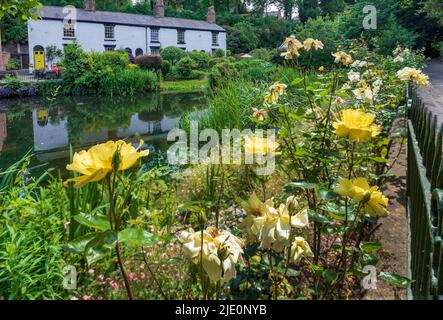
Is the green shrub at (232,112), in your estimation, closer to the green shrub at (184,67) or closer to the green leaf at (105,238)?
the green leaf at (105,238)

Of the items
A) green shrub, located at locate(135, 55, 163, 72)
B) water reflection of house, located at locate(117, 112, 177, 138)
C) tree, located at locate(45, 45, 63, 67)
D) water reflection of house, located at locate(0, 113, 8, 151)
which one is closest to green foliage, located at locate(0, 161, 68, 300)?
water reflection of house, located at locate(0, 113, 8, 151)

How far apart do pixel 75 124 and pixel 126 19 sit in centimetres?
2559

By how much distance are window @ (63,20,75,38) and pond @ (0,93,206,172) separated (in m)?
14.8

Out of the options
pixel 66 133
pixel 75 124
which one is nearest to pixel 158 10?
pixel 75 124

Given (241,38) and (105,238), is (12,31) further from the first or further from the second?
(105,238)

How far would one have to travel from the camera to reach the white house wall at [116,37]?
29594 millimetres

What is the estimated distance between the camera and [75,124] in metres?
11.7

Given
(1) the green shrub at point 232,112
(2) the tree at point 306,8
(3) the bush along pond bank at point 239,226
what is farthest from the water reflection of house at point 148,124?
(2) the tree at point 306,8

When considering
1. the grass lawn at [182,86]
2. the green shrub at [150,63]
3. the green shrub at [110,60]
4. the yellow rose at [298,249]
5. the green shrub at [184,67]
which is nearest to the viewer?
the yellow rose at [298,249]

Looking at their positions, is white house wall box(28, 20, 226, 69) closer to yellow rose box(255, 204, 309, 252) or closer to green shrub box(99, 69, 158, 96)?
green shrub box(99, 69, 158, 96)

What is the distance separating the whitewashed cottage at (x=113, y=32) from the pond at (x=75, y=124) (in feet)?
43.8

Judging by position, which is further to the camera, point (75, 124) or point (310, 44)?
point (75, 124)

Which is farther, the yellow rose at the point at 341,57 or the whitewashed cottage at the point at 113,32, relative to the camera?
the whitewashed cottage at the point at 113,32

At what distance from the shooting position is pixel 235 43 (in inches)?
1609
